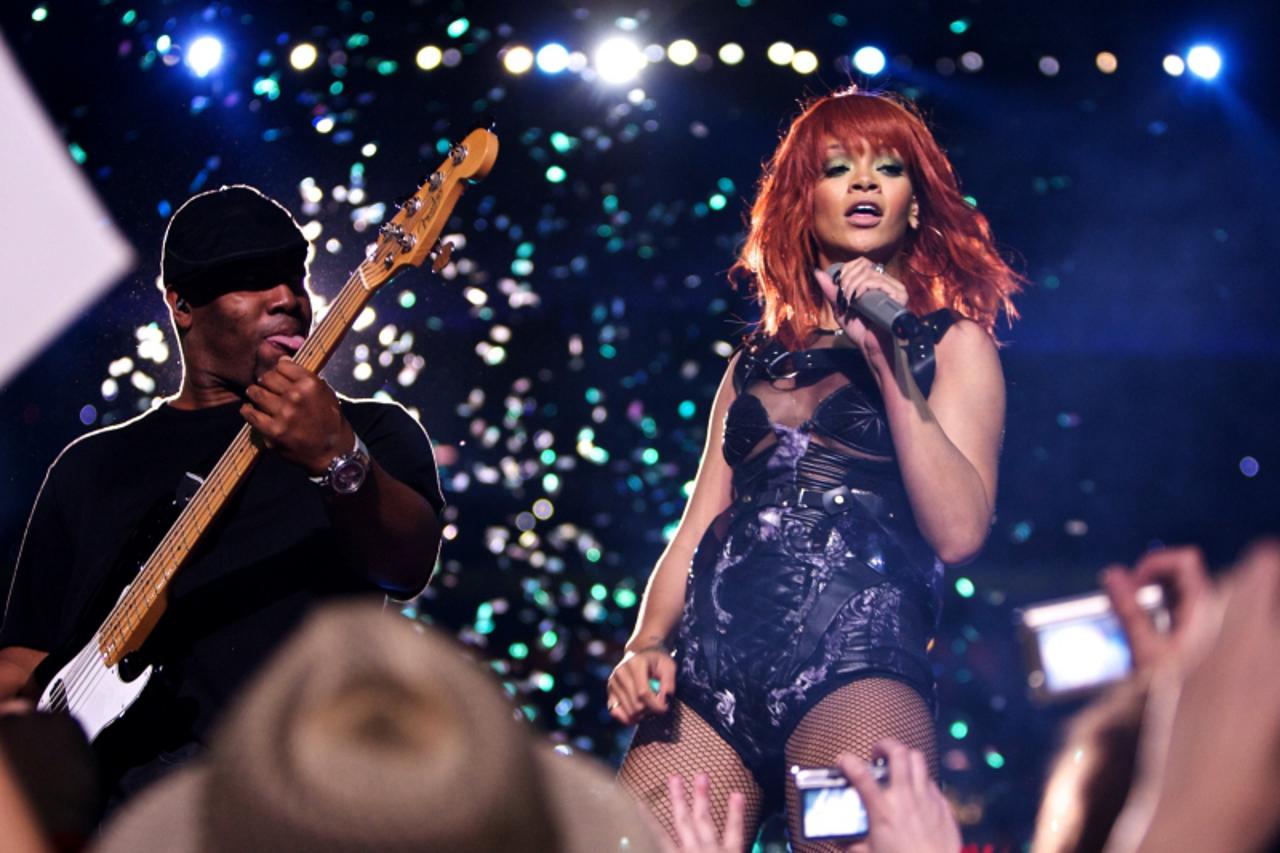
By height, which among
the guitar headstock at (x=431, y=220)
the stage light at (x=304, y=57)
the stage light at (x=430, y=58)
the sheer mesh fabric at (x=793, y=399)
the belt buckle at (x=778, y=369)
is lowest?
the sheer mesh fabric at (x=793, y=399)

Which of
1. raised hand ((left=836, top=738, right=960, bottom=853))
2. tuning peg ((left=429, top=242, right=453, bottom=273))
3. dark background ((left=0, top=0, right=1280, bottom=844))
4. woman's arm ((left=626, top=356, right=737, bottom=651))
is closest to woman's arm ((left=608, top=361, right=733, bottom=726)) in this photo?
woman's arm ((left=626, top=356, right=737, bottom=651))

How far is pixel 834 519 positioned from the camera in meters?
2.33

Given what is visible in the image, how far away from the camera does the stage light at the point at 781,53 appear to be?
3471 millimetres

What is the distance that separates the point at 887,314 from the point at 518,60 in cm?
166

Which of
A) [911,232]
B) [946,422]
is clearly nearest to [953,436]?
[946,422]

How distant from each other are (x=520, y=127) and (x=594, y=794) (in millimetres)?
3016

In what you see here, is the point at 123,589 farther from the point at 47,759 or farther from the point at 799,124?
the point at 799,124

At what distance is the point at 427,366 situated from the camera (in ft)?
11.5

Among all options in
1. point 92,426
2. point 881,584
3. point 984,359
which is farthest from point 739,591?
point 92,426

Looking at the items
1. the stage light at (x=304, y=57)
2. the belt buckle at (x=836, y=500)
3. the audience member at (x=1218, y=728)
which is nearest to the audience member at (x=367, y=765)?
the audience member at (x=1218, y=728)

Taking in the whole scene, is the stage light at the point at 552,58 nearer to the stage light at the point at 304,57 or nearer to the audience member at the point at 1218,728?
the stage light at the point at 304,57

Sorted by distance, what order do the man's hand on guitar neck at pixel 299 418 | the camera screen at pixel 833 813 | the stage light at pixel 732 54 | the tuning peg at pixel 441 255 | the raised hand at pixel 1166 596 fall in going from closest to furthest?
the raised hand at pixel 1166 596 < the camera screen at pixel 833 813 < the man's hand on guitar neck at pixel 299 418 < the tuning peg at pixel 441 255 < the stage light at pixel 732 54

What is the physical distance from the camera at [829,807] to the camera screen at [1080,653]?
1020 mm

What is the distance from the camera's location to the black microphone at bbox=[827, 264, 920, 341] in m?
2.25
